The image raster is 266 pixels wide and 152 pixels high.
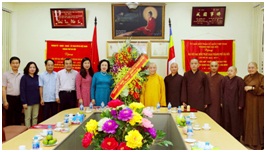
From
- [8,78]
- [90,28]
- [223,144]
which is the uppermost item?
[90,28]

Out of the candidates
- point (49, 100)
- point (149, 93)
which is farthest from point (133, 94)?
point (49, 100)

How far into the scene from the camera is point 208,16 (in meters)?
5.08

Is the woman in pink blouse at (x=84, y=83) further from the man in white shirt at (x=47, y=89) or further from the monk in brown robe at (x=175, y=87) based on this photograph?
the monk in brown robe at (x=175, y=87)

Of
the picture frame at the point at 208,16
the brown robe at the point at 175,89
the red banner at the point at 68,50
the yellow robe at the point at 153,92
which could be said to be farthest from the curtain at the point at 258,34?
the red banner at the point at 68,50

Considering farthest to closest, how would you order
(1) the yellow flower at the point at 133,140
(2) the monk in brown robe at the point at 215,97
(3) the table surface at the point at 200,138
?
(2) the monk in brown robe at the point at 215,97, (3) the table surface at the point at 200,138, (1) the yellow flower at the point at 133,140

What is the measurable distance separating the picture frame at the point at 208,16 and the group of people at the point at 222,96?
1003 millimetres

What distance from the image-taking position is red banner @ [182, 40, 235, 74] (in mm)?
5152

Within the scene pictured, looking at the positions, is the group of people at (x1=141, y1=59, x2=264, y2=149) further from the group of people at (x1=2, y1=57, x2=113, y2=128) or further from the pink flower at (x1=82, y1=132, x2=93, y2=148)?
the pink flower at (x1=82, y1=132, x2=93, y2=148)

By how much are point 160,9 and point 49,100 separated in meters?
2.38

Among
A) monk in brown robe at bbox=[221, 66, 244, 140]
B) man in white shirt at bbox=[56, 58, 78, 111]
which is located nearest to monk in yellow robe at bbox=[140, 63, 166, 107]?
monk in brown robe at bbox=[221, 66, 244, 140]

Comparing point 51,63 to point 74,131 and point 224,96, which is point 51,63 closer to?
point 74,131

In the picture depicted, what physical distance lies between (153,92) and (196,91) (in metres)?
0.63

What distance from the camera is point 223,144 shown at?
2012mm

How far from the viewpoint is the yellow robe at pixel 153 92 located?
4.19 metres
